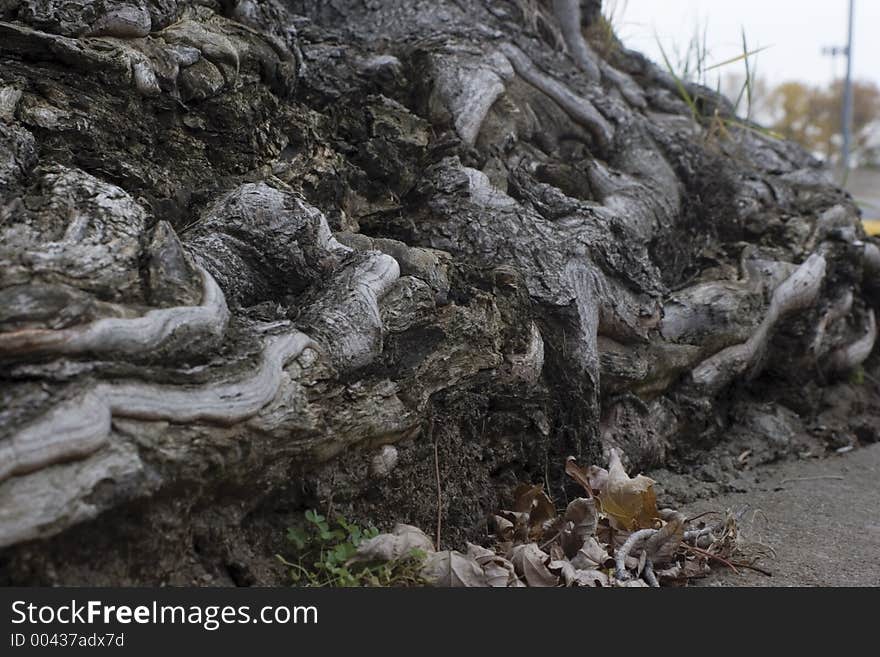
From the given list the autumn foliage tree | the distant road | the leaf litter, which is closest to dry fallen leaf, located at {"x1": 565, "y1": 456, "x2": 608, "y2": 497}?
the leaf litter

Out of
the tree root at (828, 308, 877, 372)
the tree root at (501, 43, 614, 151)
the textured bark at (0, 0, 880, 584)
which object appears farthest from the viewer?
the tree root at (828, 308, 877, 372)

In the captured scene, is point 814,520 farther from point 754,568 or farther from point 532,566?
point 532,566

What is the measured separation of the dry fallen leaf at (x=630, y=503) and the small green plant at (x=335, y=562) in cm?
76

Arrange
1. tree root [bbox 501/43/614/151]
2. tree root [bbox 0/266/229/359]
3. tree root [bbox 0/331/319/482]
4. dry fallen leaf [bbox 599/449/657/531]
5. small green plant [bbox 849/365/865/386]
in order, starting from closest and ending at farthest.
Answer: tree root [bbox 0/331/319/482] → tree root [bbox 0/266/229/359] → dry fallen leaf [bbox 599/449/657/531] → tree root [bbox 501/43/614/151] → small green plant [bbox 849/365/865/386]

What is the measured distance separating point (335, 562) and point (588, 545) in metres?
0.77

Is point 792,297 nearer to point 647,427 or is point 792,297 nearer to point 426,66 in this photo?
point 647,427

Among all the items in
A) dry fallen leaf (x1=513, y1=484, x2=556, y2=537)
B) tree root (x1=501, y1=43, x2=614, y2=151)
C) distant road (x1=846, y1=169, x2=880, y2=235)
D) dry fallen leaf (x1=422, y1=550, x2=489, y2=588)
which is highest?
distant road (x1=846, y1=169, x2=880, y2=235)

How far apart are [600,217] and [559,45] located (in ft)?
6.39

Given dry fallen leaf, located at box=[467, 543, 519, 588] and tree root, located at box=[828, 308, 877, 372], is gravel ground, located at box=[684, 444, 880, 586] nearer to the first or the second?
dry fallen leaf, located at box=[467, 543, 519, 588]

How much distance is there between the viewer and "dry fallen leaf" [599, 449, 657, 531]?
105 inches

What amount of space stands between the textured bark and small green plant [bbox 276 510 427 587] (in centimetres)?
8

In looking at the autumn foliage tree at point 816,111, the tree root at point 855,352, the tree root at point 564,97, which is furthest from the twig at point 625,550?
the autumn foliage tree at point 816,111

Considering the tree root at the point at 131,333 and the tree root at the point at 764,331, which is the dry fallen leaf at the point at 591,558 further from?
the tree root at the point at 764,331

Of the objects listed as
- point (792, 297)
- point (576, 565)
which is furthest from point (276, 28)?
point (792, 297)
